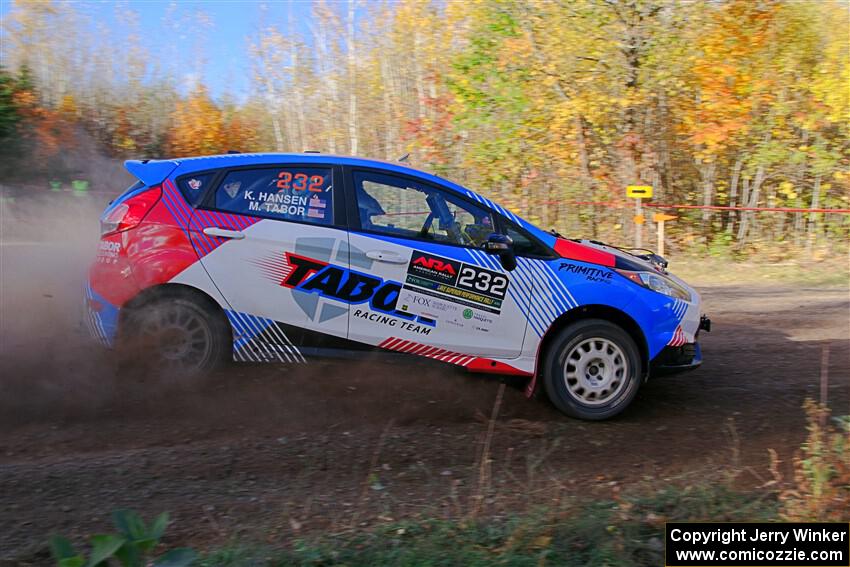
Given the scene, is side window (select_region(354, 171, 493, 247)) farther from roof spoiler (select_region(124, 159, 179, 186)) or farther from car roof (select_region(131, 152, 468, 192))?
roof spoiler (select_region(124, 159, 179, 186))

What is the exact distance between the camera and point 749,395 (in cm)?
658

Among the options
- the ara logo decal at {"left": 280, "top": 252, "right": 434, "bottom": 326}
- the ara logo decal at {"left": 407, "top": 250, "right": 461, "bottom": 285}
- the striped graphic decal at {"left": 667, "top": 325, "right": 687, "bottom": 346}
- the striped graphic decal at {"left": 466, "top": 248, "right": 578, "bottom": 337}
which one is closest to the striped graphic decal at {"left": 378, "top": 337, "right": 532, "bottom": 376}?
the ara logo decal at {"left": 280, "top": 252, "right": 434, "bottom": 326}

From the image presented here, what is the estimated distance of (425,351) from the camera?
19.4 feet

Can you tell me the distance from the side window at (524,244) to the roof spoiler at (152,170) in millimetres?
2625

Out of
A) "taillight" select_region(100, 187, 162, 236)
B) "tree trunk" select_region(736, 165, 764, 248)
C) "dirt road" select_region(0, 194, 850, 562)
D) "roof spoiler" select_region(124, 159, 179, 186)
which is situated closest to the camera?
"dirt road" select_region(0, 194, 850, 562)

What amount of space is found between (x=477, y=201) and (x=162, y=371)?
2.72 meters

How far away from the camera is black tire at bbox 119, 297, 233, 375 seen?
5887 mm

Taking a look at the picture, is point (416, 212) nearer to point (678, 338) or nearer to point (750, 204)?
point (678, 338)

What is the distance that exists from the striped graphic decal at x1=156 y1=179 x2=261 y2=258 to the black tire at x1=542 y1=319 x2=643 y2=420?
2488mm

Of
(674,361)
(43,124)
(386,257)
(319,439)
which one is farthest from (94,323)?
(43,124)

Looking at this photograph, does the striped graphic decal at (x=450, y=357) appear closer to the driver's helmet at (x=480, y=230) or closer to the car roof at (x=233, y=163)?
the driver's helmet at (x=480, y=230)

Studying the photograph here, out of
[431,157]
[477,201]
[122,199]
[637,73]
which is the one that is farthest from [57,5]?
[477,201]

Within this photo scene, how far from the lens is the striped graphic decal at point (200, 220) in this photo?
5871 mm

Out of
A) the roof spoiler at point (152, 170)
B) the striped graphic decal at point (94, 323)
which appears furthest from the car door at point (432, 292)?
the striped graphic decal at point (94, 323)
